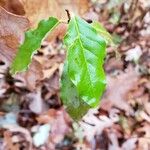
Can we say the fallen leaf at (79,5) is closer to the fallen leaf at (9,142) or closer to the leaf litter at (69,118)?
the leaf litter at (69,118)

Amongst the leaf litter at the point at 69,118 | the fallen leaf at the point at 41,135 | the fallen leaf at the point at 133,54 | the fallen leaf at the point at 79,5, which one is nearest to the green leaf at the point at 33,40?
the fallen leaf at the point at 79,5

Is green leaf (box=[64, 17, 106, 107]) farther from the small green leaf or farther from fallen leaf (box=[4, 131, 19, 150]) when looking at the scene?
fallen leaf (box=[4, 131, 19, 150])

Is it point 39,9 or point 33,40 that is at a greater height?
point 39,9

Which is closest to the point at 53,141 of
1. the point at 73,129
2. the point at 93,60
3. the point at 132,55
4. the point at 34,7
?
the point at 73,129

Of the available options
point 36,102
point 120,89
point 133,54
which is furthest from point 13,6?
point 133,54

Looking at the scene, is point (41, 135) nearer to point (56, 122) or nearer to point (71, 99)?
point (56, 122)

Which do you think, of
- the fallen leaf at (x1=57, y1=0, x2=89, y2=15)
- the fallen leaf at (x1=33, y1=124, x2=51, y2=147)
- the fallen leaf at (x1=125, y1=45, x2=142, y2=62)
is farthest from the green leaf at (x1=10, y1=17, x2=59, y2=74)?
the fallen leaf at (x1=125, y1=45, x2=142, y2=62)
